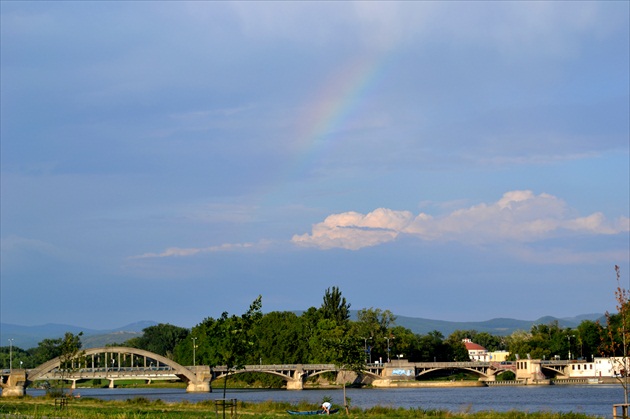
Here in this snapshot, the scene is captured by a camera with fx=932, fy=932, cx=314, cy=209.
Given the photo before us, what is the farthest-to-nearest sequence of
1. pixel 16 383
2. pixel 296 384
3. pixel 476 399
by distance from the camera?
pixel 296 384, pixel 16 383, pixel 476 399

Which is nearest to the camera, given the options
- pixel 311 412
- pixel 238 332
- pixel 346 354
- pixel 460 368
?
pixel 238 332

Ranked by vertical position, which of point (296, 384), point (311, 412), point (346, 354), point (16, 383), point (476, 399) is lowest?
point (296, 384)

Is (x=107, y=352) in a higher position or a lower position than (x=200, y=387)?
higher

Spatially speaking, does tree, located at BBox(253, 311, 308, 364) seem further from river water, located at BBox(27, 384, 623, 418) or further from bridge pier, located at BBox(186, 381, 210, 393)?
river water, located at BBox(27, 384, 623, 418)

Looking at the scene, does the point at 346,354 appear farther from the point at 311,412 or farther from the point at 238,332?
the point at 238,332

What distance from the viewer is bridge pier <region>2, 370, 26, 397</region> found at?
139 m

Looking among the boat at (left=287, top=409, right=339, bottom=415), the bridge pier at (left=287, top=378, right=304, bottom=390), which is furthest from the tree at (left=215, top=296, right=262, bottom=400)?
the bridge pier at (left=287, top=378, right=304, bottom=390)

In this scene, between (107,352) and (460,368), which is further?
(460,368)

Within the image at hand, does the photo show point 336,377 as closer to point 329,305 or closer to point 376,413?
point 329,305

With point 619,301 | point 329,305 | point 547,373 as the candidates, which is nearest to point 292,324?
point 329,305

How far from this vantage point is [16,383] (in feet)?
464

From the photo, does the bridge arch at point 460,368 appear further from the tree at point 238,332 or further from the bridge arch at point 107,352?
the tree at point 238,332

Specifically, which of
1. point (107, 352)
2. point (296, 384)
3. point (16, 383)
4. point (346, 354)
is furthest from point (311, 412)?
point (107, 352)

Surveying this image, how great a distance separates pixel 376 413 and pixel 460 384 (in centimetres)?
11368
